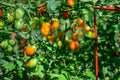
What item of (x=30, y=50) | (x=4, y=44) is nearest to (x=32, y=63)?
(x=30, y=50)

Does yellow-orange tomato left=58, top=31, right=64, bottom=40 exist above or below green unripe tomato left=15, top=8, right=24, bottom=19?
below

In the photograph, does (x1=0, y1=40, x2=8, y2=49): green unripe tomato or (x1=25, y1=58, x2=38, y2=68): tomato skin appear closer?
(x1=25, y1=58, x2=38, y2=68): tomato skin

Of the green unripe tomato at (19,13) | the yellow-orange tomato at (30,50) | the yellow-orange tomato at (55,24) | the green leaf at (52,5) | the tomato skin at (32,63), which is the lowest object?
the tomato skin at (32,63)

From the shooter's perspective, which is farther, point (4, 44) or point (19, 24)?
point (4, 44)

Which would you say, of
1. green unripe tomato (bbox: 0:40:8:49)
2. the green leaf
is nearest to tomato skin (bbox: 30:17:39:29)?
the green leaf

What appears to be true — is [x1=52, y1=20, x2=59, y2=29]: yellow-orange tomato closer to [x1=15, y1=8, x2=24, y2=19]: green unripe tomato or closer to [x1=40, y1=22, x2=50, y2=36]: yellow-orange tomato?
[x1=40, y1=22, x2=50, y2=36]: yellow-orange tomato

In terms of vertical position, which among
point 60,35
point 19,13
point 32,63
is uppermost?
point 19,13

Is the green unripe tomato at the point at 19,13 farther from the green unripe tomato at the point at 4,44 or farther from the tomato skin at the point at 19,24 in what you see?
the green unripe tomato at the point at 4,44

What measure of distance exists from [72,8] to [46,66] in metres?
0.44

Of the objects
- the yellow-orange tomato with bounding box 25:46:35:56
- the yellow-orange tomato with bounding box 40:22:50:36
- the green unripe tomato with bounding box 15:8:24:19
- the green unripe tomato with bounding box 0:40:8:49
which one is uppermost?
the green unripe tomato with bounding box 15:8:24:19

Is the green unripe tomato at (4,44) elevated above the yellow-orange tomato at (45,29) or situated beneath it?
situated beneath

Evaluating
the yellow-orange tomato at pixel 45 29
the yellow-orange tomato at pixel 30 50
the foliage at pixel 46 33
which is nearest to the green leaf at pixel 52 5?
the foliage at pixel 46 33

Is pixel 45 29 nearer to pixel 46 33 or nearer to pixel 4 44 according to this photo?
pixel 46 33

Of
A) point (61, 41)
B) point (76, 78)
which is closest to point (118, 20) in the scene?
point (76, 78)
